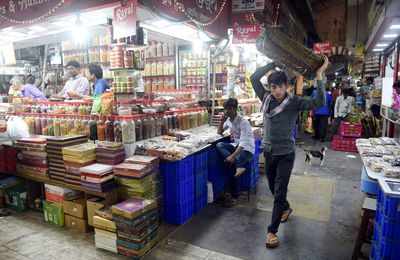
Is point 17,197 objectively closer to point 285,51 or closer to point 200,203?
point 200,203

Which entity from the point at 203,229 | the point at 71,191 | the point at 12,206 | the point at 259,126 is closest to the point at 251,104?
the point at 259,126

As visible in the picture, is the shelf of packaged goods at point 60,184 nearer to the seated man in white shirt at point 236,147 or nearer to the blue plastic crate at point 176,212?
the blue plastic crate at point 176,212

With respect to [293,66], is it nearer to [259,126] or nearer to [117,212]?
[259,126]

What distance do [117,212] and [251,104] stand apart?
5164mm

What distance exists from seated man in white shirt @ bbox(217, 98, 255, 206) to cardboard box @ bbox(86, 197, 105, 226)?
1.72 meters

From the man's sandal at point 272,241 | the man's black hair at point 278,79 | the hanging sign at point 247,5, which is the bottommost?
the man's sandal at point 272,241

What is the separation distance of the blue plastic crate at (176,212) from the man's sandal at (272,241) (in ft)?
3.48

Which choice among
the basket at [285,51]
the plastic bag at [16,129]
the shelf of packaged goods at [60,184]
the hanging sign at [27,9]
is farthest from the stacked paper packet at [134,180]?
the hanging sign at [27,9]

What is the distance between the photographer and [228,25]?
6.54m

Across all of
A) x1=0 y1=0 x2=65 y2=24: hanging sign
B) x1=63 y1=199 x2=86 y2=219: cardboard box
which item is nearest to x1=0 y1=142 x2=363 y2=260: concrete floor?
x1=63 y1=199 x2=86 y2=219: cardboard box

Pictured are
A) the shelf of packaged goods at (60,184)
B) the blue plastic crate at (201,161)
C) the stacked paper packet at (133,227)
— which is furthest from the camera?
the blue plastic crate at (201,161)

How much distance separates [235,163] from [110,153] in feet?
5.68

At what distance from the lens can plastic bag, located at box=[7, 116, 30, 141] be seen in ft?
14.1

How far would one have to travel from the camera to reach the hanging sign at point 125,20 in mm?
3510
